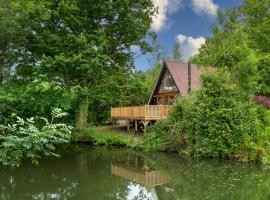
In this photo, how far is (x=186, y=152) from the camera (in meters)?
17.0

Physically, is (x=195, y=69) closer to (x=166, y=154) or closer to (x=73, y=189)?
(x=166, y=154)

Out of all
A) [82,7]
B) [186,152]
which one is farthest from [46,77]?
[186,152]

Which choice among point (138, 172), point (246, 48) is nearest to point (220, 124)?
point (138, 172)

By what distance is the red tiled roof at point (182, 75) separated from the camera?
2488cm

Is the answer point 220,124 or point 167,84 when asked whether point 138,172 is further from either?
point 167,84

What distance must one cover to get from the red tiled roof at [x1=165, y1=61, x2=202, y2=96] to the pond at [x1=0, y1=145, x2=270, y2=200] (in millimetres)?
8954

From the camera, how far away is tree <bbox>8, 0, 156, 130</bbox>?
21109 mm

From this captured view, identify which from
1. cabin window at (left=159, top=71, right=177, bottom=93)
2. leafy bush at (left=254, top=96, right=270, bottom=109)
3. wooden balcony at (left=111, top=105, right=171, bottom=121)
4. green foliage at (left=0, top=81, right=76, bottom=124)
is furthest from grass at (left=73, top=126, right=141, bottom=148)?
leafy bush at (left=254, top=96, right=270, bottom=109)

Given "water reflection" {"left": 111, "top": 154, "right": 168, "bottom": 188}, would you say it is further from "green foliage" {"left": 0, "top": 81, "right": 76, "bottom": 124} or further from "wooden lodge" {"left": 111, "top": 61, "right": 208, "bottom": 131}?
"wooden lodge" {"left": 111, "top": 61, "right": 208, "bottom": 131}

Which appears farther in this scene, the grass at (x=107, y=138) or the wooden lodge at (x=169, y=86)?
the wooden lodge at (x=169, y=86)

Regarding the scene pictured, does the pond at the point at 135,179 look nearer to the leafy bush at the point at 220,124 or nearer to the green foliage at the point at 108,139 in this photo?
the leafy bush at the point at 220,124

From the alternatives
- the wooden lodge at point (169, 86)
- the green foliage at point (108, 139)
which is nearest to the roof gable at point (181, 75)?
the wooden lodge at point (169, 86)

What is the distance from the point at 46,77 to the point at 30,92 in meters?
1.40

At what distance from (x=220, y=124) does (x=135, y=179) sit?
19.1 ft
